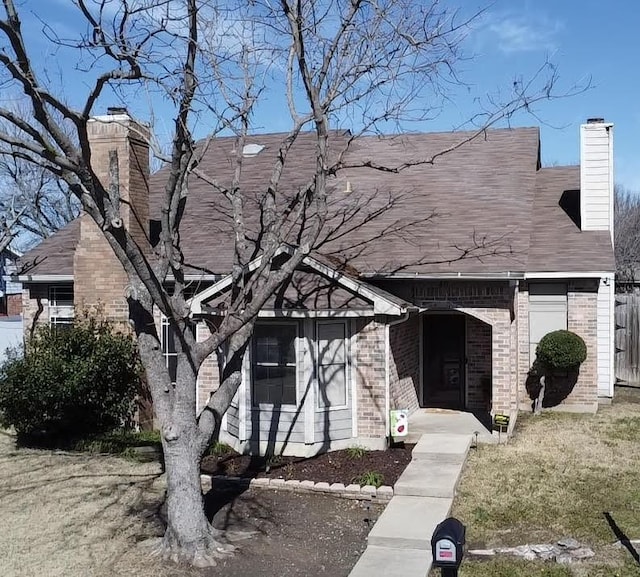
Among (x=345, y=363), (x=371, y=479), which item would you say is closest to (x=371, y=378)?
(x=345, y=363)

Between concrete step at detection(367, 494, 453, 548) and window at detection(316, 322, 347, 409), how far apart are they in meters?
2.71

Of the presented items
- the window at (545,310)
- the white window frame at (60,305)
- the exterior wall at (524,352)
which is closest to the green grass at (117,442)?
the white window frame at (60,305)

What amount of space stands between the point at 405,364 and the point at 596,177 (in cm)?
566

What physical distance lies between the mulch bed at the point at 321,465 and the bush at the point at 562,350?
3802mm

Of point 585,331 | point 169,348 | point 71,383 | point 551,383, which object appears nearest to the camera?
point 71,383

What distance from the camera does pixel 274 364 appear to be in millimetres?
12164

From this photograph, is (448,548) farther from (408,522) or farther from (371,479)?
(371,479)

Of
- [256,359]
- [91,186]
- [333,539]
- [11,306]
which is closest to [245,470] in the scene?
[256,359]

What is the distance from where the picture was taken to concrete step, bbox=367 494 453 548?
8102 mm

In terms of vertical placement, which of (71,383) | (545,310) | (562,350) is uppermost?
(545,310)

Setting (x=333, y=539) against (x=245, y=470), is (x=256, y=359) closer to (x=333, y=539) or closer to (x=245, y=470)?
(x=245, y=470)

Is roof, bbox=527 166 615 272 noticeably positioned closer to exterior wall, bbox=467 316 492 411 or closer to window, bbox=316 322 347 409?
exterior wall, bbox=467 316 492 411

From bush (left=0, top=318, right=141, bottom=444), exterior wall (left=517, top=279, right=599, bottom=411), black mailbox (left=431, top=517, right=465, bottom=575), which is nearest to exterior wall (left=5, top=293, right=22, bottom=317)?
bush (left=0, top=318, right=141, bottom=444)

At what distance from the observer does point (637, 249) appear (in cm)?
4003
